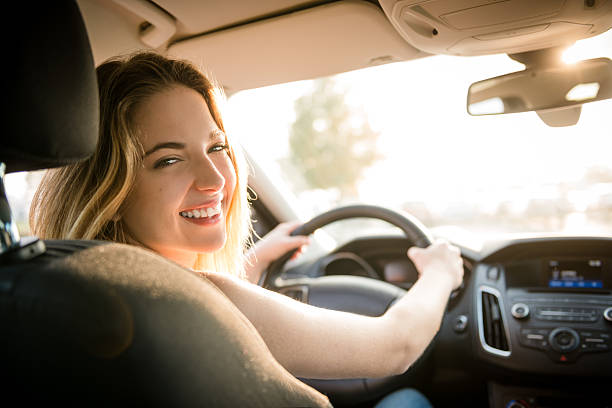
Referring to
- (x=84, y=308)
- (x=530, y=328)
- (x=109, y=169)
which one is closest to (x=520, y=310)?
(x=530, y=328)

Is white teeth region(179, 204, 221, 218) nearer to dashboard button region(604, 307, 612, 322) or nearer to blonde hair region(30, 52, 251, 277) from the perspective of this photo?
blonde hair region(30, 52, 251, 277)

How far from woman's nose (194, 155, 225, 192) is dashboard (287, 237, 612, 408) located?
1.56 meters

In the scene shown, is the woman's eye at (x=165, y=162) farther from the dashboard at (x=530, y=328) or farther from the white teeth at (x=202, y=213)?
the dashboard at (x=530, y=328)

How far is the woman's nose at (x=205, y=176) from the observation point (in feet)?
4.74

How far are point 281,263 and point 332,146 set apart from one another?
759 inches

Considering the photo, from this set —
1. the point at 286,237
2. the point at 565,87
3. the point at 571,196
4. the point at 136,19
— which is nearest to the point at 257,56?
the point at 136,19

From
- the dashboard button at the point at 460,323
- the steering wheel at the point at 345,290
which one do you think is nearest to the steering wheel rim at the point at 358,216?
the steering wheel at the point at 345,290

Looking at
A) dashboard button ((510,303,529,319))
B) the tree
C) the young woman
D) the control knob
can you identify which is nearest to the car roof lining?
the young woman

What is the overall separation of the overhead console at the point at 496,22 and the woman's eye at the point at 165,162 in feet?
3.23

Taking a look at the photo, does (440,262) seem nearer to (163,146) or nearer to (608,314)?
(608,314)

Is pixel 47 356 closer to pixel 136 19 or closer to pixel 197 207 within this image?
pixel 197 207

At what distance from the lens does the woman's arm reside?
1189 mm

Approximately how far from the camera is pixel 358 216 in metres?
2.19

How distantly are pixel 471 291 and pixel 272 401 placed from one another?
1902 mm
